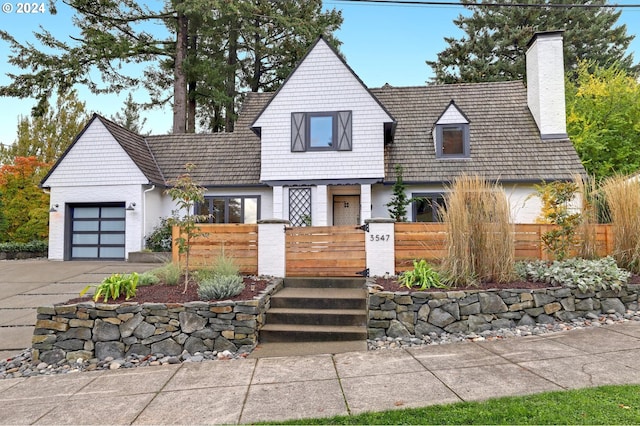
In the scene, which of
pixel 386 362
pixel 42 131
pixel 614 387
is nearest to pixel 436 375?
pixel 386 362

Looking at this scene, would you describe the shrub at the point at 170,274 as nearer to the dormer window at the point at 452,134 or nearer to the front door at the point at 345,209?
the front door at the point at 345,209

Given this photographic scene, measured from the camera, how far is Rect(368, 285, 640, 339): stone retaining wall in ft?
17.0

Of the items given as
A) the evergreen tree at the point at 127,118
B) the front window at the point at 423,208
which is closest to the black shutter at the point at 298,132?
the front window at the point at 423,208

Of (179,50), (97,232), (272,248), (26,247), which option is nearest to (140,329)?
(272,248)

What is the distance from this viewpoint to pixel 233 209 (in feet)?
41.3

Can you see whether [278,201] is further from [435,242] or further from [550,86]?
[550,86]

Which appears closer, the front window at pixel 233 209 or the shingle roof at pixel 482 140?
the shingle roof at pixel 482 140

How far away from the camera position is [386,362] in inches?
163

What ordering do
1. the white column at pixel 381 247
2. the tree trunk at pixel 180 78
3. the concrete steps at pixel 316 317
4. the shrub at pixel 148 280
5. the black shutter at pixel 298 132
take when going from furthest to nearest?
1. the tree trunk at pixel 180 78
2. the black shutter at pixel 298 132
3. the white column at pixel 381 247
4. the shrub at pixel 148 280
5. the concrete steps at pixel 316 317

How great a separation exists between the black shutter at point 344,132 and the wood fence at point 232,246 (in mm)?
5237

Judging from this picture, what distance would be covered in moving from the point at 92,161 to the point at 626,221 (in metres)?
14.7

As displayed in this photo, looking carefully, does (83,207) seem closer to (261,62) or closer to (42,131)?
(261,62)

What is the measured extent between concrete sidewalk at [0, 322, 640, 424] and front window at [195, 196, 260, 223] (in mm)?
8366

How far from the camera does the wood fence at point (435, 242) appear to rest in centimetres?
650
